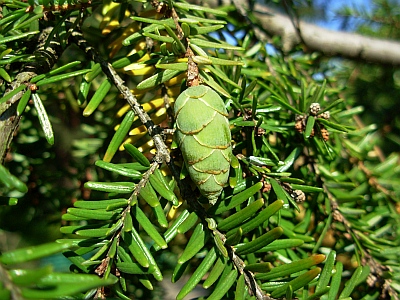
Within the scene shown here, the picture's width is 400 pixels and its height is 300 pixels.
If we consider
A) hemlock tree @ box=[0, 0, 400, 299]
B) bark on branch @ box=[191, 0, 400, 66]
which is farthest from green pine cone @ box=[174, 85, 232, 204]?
bark on branch @ box=[191, 0, 400, 66]

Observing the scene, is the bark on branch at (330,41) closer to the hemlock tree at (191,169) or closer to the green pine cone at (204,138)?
the hemlock tree at (191,169)

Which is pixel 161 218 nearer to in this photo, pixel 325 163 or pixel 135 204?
pixel 135 204

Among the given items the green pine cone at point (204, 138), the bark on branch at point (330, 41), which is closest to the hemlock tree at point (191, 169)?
the green pine cone at point (204, 138)

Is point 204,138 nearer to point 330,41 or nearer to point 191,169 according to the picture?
point 191,169

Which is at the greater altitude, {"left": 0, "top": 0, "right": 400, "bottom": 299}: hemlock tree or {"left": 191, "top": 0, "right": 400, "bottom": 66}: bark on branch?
{"left": 0, "top": 0, "right": 400, "bottom": 299}: hemlock tree

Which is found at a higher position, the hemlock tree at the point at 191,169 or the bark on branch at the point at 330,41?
the hemlock tree at the point at 191,169

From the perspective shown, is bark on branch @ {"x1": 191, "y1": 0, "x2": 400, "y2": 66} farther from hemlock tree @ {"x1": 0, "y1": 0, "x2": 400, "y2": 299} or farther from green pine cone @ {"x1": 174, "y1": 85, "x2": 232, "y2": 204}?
green pine cone @ {"x1": 174, "y1": 85, "x2": 232, "y2": 204}

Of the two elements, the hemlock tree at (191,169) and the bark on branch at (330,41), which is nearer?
the hemlock tree at (191,169)
